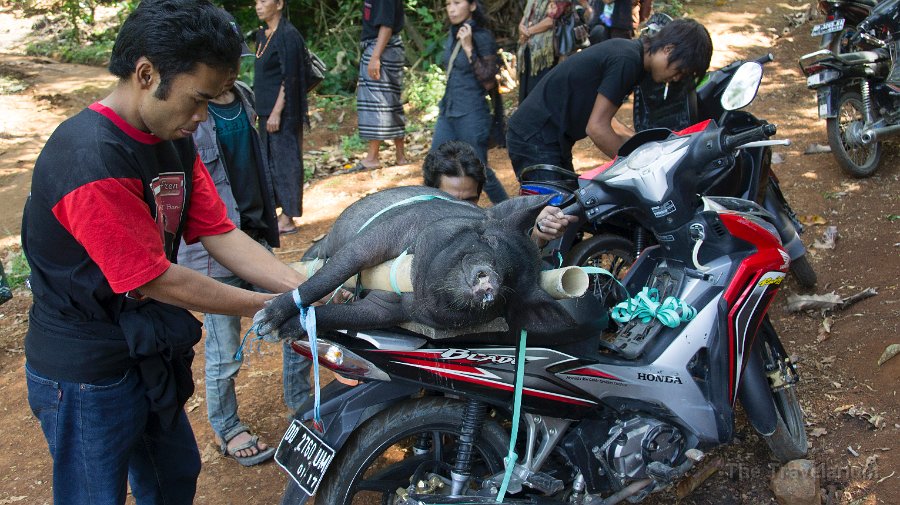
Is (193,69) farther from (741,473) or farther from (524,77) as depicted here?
(524,77)

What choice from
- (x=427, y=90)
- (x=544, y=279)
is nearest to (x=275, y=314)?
(x=544, y=279)

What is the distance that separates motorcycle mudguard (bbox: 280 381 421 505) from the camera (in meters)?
2.51

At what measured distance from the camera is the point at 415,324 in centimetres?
221

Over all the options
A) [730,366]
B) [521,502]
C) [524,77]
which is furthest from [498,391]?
[524,77]

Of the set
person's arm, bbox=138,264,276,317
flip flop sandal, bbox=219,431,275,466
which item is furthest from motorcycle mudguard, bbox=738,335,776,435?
flip flop sandal, bbox=219,431,275,466

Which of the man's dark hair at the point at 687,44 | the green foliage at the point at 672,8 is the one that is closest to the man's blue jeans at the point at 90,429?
the man's dark hair at the point at 687,44

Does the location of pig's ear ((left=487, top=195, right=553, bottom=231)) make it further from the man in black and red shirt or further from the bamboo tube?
the man in black and red shirt

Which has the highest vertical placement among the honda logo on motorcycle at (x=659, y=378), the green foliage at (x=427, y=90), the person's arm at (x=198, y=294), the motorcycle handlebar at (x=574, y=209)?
the person's arm at (x=198, y=294)

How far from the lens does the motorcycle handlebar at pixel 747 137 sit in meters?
2.92

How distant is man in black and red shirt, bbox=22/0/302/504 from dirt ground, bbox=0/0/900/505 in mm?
1147

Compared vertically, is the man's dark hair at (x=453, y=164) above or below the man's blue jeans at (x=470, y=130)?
above

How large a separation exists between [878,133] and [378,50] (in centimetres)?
435

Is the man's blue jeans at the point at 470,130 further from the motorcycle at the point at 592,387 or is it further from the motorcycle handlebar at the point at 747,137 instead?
the motorcycle handlebar at the point at 747,137

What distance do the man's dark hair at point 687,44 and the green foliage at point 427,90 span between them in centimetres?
565
